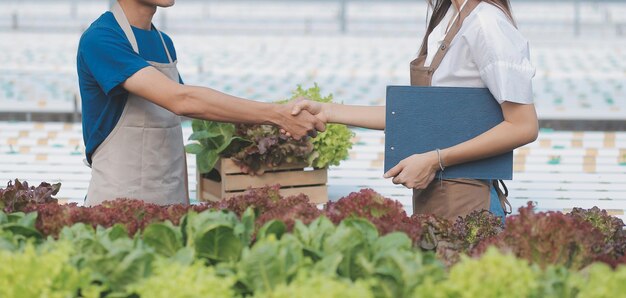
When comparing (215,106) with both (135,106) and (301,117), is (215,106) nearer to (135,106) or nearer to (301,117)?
(135,106)

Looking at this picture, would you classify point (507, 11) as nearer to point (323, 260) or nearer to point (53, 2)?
point (323, 260)

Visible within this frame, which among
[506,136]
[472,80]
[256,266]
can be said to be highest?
[472,80]

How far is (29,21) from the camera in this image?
1892 cm

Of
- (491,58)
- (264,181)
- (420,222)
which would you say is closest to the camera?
(420,222)

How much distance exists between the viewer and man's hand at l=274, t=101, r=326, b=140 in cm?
418

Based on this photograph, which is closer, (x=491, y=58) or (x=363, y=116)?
(x=491, y=58)

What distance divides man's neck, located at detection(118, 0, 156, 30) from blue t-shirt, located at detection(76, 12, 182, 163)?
0.09 ft

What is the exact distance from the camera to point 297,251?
245 cm

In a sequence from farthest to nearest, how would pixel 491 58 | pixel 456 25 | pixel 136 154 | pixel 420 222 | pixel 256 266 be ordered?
1. pixel 136 154
2. pixel 456 25
3. pixel 491 58
4. pixel 420 222
5. pixel 256 266

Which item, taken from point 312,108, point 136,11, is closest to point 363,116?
point 312,108

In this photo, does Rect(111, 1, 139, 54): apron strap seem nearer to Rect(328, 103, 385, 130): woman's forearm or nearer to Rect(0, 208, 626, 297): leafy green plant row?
Rect(328, 103, 385, 130): woman's forearm

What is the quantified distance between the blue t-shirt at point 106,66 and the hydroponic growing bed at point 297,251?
1.73 feet

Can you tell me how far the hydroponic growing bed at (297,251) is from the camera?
221 cm

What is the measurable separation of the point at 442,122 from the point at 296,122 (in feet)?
2.67
